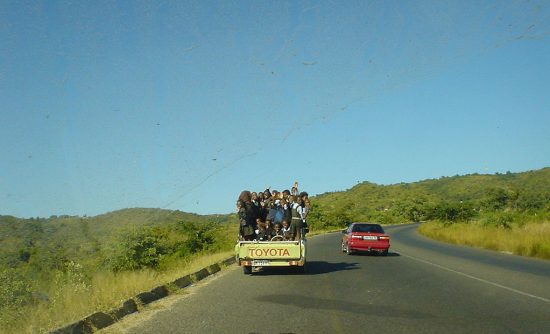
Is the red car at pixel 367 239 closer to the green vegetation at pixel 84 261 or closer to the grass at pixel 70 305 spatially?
the green vegetation at pixel 84 261

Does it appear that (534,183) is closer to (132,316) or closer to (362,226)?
(362,226)

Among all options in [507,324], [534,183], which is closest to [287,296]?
[507,324]

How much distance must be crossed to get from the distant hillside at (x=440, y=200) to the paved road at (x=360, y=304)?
1533 inches

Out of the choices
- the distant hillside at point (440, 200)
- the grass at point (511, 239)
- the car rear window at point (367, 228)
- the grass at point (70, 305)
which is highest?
the distant hillside at point (440, 200)

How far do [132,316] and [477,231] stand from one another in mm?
33568

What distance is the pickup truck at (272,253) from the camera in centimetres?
1708

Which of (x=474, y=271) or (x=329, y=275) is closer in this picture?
(x=329, y=275)

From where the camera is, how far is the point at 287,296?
1256 cm

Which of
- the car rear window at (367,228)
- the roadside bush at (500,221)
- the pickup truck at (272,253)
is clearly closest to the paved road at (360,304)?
the pickup truck at (272,253)

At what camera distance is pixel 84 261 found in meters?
27.2

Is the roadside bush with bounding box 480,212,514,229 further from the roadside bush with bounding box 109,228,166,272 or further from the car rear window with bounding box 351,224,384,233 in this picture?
the roadside bush with bounding box 109,228,166,272

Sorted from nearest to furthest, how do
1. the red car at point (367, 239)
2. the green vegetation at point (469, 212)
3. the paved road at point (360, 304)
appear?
the paved road at point (360, 304) < the red car at point (367, 239) < the green vegetation at point (469, 212)

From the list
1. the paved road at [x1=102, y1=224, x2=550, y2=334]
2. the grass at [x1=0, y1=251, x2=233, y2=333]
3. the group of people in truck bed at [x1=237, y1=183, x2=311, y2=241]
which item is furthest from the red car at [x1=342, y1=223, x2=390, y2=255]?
the grass at [x1=0, y1=251, x2=233, y2=333]

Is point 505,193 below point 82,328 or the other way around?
the other way around
